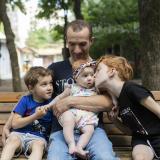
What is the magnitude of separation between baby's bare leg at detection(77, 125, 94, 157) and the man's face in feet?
2.38

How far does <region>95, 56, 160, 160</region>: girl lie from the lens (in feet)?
12.5

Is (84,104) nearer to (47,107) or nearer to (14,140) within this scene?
(47,107)

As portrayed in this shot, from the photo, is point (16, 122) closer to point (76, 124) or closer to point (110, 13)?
point (76, 124)

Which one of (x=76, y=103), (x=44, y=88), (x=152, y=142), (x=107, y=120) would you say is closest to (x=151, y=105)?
(x=152, y=142)

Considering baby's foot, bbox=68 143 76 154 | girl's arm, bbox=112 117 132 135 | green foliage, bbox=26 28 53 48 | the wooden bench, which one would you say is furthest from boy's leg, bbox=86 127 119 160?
green foliage, bbox=26 28 53 48

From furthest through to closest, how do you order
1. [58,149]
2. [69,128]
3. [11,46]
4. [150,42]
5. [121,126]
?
1. [11,46]
2. [150,42]
3. [121,126]
4. [69,128]
5. [58,149]

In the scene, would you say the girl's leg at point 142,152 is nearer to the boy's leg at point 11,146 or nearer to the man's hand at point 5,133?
the boy's leg at point 11,146

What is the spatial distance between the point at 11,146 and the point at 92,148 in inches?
29.4

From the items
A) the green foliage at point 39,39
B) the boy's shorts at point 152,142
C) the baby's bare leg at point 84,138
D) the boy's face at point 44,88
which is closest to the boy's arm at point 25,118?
the boy's face at point 44,88

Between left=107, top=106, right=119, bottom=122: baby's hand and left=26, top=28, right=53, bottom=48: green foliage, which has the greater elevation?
left=107, top=106, right=119, bottom=122: baby's hand

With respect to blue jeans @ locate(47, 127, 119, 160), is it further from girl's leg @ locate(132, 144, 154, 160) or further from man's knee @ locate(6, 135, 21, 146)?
man's knee @ locate(6, 135, 21, 146)

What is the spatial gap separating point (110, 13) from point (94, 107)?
2615cm

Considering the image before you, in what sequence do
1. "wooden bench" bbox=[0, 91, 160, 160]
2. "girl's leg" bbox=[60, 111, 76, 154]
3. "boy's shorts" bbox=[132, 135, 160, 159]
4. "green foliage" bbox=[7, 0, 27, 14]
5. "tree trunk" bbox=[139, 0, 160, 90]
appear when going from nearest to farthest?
"girl's leg" bbox=[60, 111, 76, 154]
"boy's shorts" bbox=[132, 135, 160, 159]
"wooden bench" bbox=[0, 91, 160, 160]
"tree trunk" bbox=[139, 0, 160, 90]
"green foliage" bbox=[7, 0, 27, 14]

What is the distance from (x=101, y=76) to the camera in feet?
13.0
